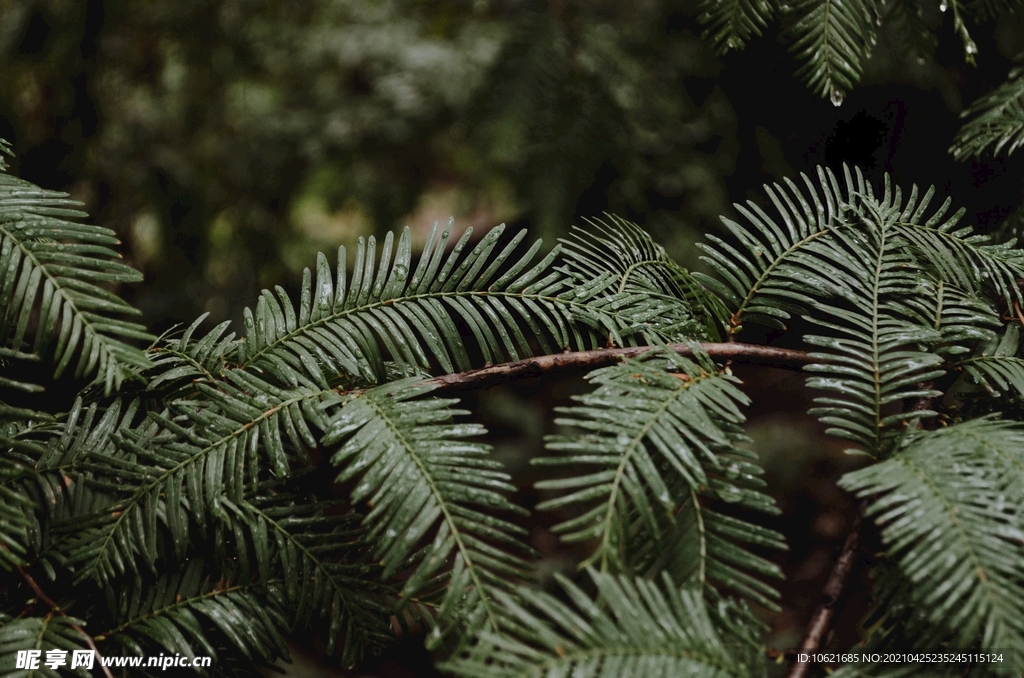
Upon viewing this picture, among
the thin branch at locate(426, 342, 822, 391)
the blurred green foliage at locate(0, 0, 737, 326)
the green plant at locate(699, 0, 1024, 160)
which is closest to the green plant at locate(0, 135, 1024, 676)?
the thin branch at locate(426, 342, 822, 391)

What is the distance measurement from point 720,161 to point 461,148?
1438 mm

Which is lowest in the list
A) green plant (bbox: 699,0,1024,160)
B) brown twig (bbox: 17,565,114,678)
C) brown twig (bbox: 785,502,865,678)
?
brown twig (bbox: 17,565,114,678)

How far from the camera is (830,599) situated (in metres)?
0.62

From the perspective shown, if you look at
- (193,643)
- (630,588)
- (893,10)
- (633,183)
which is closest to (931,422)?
(630,588)

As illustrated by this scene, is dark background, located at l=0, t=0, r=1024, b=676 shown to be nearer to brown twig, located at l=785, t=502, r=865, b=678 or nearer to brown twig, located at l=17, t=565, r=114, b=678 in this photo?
brown twig, located at l=785, t=502, r=865, b=678

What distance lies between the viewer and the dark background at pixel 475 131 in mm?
1332

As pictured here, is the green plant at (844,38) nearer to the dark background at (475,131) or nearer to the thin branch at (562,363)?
the dark background at (475,131)

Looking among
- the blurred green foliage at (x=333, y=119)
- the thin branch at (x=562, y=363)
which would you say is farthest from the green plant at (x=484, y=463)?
the blurred green foliage at (x=333, y=119)

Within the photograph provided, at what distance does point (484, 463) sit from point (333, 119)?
96.0 inches

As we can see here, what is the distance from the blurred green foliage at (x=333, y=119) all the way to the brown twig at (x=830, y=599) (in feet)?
3.35

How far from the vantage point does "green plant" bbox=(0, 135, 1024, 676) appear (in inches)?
19.7

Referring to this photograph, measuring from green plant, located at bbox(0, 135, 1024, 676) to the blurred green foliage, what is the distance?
85 cm

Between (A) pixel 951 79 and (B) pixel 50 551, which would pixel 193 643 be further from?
(A) pixel 951 79

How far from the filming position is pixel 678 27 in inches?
71.7
